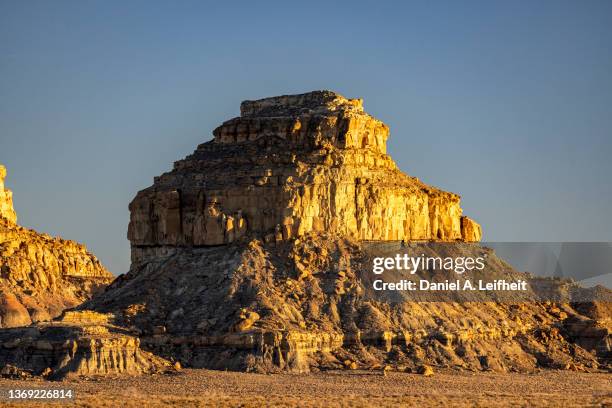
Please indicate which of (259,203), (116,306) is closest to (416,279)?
(259,203)

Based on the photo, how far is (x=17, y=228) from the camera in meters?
139

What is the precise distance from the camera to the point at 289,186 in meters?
92.1

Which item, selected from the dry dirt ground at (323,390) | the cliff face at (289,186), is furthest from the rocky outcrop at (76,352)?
the cliff face at (289,186)

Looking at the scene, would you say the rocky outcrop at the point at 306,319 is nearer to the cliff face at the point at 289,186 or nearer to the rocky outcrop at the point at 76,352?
the cliff face at the point at 289,186

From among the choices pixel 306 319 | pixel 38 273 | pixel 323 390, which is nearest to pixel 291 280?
pixel 306 319

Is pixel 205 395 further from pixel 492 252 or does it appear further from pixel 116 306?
pixel 492 252

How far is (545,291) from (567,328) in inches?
204

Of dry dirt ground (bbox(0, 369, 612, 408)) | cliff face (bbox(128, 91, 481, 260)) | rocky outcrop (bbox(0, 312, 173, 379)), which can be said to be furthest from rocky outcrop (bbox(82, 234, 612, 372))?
rocky outcrop (bbox(0, 312, 173, 379))

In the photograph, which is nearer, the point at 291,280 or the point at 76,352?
the point at 76,352

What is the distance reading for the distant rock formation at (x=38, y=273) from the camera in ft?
418

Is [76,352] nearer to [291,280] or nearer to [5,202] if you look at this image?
[291,280]

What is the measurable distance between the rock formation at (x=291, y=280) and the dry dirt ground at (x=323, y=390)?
1.66m

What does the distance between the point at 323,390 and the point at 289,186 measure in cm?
1541

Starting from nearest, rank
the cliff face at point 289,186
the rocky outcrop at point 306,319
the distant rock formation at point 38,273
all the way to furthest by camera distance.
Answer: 1. the rocky outcrop at point 306,319
2. the cliff face at point 289,186
3. the distant rock formation at point 38,273
